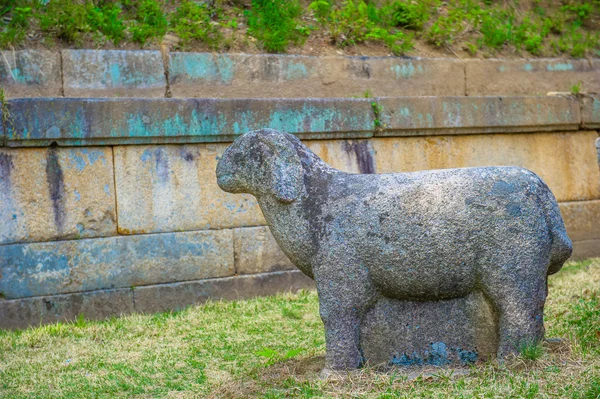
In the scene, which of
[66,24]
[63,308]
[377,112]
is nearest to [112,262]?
[63,308]

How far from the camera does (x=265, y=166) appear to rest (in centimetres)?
415

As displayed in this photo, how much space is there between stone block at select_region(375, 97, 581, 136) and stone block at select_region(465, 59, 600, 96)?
1.40ft

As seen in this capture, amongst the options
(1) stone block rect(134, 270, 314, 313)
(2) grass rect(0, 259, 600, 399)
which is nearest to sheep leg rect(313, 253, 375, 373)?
(2) grass rect(0, 259, 600, 399)

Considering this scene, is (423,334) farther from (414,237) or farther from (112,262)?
(112,262)

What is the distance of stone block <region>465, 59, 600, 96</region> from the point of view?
26.7 ft

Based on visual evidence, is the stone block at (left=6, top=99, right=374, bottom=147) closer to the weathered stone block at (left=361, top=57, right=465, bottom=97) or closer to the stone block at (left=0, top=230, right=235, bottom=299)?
the weathered stone block at (left=361, top=57, right=465, bottom=97)

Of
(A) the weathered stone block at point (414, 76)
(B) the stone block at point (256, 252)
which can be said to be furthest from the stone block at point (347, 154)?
(B) the stone block at point (256, 252)

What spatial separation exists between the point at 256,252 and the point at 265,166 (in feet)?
9.20

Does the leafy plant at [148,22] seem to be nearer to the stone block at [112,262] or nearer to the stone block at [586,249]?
the stone block at [112,262]

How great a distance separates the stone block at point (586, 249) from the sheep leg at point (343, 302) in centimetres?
484

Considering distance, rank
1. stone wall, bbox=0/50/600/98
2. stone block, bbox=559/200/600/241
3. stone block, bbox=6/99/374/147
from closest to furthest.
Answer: stone block, bbox=6/99/374/147 < stone wall, bbox=0/50/600/98 < stone block, bbox=559/200/600/241

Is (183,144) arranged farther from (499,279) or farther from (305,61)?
(499,279)

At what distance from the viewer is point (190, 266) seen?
6602 millimetres

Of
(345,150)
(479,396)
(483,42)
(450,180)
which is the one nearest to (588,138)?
(483,42)
